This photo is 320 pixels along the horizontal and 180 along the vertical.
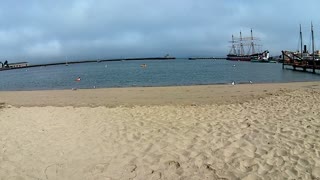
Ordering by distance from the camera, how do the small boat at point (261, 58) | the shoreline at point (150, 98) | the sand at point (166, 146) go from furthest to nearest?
the small boat at point (261, 58) → the shoreline at point (150, 98) → the sand at point (166, 146)

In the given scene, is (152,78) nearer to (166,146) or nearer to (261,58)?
(166,146)

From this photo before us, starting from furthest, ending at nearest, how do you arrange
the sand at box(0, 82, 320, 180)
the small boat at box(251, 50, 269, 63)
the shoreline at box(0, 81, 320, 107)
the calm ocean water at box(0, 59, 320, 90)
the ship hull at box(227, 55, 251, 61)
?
the ship hull at box(227, 55, 251, 61) < the small boat at box(251, 50, 269, 63) < the calm ocean water at box(0, 59, 320, 90) < the shoreline at box(0, 81, 320, 107) < the sand at box(0, 82, 320, 180)

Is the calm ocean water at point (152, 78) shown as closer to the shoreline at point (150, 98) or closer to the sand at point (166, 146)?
the shoreline at point (150, 98)

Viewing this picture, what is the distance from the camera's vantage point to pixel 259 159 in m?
5.18

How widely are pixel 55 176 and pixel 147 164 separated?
4.80ft

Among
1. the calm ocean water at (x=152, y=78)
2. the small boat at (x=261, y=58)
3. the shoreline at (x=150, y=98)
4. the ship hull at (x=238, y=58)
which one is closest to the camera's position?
the shoreline at (x=150, y=98)

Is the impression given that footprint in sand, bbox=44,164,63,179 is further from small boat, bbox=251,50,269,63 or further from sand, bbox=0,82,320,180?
small boat, bbox=251,50,269,63

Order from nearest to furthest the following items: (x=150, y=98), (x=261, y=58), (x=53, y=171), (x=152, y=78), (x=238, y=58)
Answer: (x=53, y=171)
(x=150, y=98)
(x=152, y=78)
(x=261, y=58)
(x=238, y=58)

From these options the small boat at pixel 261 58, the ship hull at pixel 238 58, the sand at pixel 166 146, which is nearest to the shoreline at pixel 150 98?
the sand at pixel 166 146

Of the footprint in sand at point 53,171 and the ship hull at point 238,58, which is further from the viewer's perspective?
the ship hull at point 238,58

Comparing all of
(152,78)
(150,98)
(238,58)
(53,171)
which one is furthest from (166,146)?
(238,58)

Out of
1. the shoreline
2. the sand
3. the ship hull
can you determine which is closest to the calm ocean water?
the shoreline

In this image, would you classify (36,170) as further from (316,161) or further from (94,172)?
(316,161)

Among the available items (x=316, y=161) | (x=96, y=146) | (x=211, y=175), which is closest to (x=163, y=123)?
(x=96, y=146)
